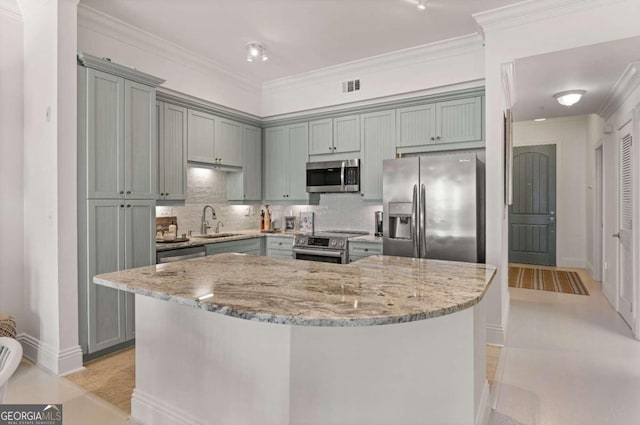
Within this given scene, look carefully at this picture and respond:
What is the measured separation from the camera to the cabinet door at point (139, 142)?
125 inches

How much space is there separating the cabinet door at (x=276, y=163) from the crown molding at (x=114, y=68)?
6.54 feet

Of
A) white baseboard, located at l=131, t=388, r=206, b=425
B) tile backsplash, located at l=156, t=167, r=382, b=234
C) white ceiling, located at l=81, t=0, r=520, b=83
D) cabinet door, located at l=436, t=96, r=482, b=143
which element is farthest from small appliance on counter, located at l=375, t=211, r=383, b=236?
white baseboard, located at l=131, t=388, r=206, b=425

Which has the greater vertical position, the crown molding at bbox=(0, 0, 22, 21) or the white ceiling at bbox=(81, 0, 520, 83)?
the white ceiling at bbox=(81, 0, 520, 83)

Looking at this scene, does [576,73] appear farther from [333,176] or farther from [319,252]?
[319,252]

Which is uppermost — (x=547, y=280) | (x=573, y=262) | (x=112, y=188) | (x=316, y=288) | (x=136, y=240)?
(x=112, y=188)

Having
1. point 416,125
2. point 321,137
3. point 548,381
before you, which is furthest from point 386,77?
point 548,381

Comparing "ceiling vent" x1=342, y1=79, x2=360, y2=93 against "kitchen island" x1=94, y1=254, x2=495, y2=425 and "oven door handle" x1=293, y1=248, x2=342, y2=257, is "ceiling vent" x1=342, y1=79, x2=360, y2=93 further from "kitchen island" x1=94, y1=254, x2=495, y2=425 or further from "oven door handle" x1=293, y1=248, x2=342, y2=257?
"kitchen island" x1=94, y1=254, x2=495, y2=425

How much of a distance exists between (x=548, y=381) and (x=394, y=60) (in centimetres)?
345

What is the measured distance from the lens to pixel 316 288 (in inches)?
64.9

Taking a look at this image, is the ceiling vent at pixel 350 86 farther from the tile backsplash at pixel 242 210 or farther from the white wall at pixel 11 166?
the white wall at pixel 11 166

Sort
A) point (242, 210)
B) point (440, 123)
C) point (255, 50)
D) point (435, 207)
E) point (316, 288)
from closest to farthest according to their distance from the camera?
point (316, 288) < point (435, 207) < point (255, 50) < point (440, 123) < point (242, 210)

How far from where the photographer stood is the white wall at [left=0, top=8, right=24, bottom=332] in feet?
9.95

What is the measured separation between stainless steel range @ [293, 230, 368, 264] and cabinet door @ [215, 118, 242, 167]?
1330 millimetres

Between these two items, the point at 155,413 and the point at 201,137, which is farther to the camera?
the point at 201,137
